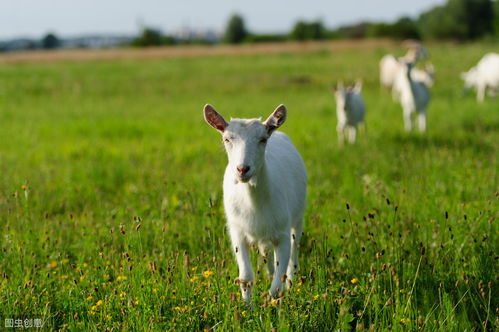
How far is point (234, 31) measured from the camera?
11975 cm

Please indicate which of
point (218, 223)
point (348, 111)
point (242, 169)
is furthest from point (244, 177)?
point (348, 111)

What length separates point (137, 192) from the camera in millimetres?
7402

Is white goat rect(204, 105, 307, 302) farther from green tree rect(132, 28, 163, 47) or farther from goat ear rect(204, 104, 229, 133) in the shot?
green tree rect(132, 28, 163, 47)

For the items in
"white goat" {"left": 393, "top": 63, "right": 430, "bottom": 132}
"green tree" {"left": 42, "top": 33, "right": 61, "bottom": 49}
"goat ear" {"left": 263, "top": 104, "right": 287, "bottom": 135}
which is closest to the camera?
"goat ear" {"left": 263, "top": 104, "right": 287, "bottom": 135}

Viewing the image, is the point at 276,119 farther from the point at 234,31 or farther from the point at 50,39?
the point at 234,31

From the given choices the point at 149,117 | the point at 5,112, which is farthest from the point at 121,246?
the point at 5,112

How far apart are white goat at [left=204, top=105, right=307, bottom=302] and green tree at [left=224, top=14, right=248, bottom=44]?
117 metres

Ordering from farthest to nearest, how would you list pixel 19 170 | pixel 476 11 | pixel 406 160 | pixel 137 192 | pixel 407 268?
1. pixel 476 11
2. pixel 19 170
3. pixel 406 160
4. pixel 137 192
5. pixel 407 268

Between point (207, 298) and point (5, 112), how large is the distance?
636 inches

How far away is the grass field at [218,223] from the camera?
380cm

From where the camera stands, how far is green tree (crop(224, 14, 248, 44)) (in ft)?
393

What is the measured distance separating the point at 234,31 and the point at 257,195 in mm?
119404

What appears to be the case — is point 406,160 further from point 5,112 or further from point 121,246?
point 5,112

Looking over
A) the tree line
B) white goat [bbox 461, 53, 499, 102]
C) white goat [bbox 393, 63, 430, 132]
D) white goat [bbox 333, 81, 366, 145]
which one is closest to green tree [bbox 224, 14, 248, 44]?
the tree line
